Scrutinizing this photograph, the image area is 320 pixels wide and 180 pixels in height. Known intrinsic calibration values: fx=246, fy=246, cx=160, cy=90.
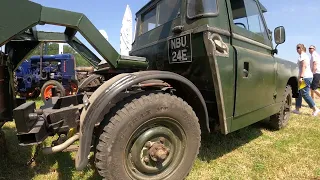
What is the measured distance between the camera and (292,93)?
17.1 ft

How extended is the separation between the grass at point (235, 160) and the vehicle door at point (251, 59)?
632mm

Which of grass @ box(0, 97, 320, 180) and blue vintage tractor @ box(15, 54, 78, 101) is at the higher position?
blue vintage tractor @ box(15, 54, 78, 101)

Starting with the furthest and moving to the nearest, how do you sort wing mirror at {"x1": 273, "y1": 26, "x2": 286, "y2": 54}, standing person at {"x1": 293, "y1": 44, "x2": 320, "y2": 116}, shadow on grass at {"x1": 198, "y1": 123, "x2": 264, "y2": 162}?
1. standing person at {"x1": 293, "y1": 44, "x2": 320, "y2": 116}
2. wing mirror at {"x1": 273, "y1": 26, "x2": 286, "y2": 54}
3. shadow on grass at {"x1": 198, "y1": 123, "x2": 264, "y2": 162}

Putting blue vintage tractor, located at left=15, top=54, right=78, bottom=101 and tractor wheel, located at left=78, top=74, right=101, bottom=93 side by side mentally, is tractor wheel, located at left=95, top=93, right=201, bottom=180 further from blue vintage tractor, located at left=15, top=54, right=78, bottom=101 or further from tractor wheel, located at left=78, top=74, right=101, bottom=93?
blue vintage tractor, located at left=15, top=54, right=78, bottom=101

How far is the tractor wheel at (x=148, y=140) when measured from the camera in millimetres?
1937

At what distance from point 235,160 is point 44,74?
8.69 m

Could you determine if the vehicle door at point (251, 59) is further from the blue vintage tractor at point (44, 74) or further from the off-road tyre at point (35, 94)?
the off-road tyre at point (35, 94)

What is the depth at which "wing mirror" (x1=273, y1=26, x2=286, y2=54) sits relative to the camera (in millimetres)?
3863

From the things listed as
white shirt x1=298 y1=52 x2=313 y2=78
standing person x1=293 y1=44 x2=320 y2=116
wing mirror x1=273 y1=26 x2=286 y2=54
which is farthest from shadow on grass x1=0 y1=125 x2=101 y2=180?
white shirt x1=298 y1=52 x2=313 y2=78

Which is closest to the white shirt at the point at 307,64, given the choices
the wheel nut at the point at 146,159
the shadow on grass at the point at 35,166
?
the wheel nut at the point at 146,159

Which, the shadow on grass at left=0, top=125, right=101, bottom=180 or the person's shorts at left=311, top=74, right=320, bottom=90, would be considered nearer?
the shadow on grass at left=0, top=125, right=101, bottom=180

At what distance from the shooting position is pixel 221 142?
3.62 m

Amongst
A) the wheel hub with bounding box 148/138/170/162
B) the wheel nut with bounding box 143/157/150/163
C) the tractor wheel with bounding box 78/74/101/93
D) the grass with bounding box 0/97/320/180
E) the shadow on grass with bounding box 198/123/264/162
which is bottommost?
the grass with bounding box 0/97/320/180

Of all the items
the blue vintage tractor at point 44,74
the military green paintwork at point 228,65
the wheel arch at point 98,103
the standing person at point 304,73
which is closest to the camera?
the wheel arch at point 98,103
